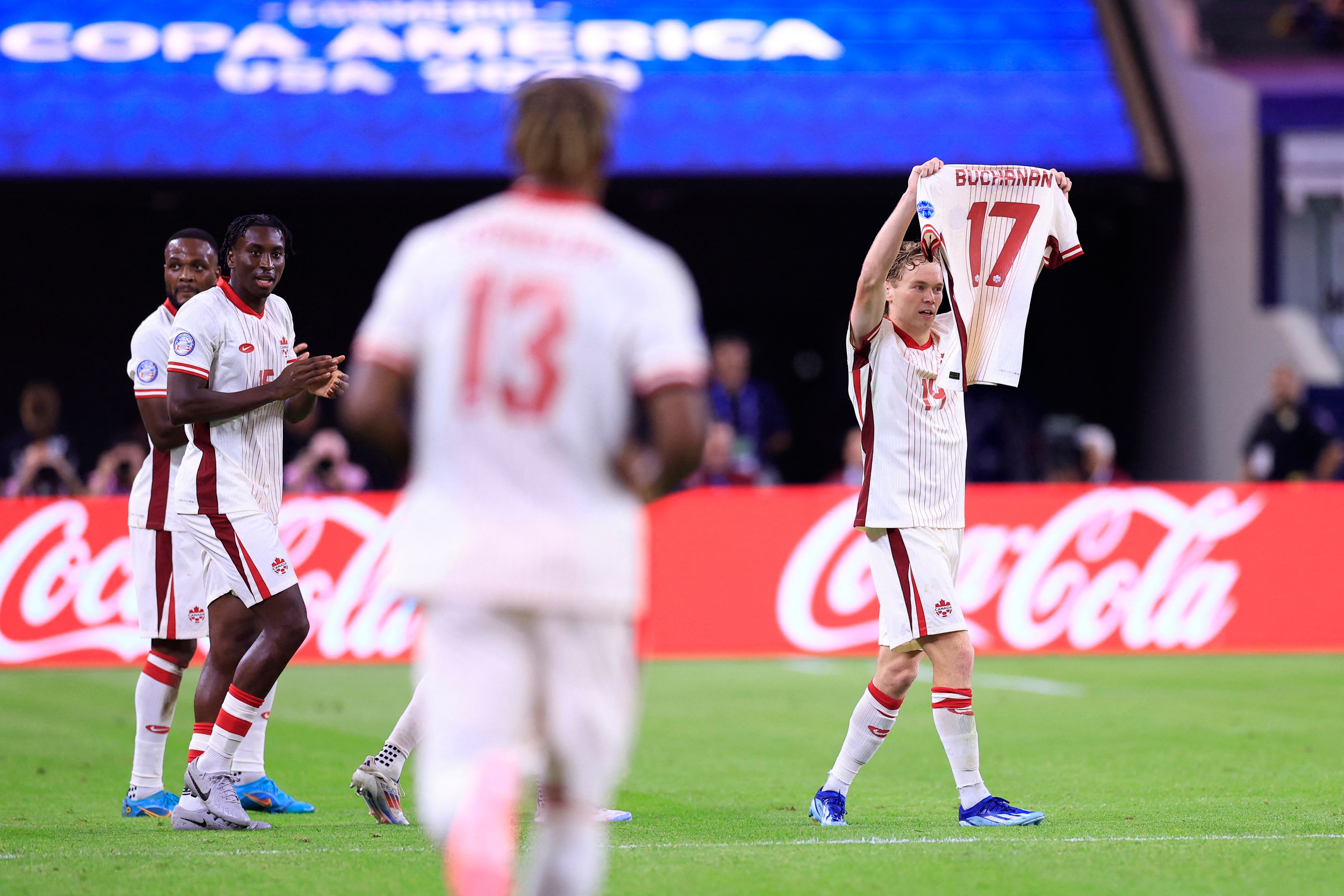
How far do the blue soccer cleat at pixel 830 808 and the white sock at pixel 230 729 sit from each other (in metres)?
2.26

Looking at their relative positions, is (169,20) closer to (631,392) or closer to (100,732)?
(100,732)

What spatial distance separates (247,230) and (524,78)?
1361cm

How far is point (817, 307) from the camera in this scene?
23.9m

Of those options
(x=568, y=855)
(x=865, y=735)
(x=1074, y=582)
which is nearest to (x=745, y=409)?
(x=1074, y=582)

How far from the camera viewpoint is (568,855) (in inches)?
140

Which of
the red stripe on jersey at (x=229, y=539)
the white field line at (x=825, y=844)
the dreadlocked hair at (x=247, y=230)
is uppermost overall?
the dreadlocked hair at (x=247, y=230)

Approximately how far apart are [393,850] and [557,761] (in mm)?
2707

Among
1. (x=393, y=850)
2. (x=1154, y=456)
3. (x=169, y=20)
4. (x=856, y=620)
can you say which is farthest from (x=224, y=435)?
(x=1154, y=456)

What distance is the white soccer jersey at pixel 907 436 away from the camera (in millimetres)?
6664

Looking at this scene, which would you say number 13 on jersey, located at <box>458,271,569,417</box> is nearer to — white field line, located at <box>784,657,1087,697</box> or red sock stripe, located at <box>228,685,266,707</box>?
red sock stripe, located at <box>228,685,266,707</box>

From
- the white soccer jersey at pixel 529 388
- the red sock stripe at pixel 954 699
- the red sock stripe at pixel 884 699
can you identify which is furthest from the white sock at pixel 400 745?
the white soccer jersey at pixel 529 388

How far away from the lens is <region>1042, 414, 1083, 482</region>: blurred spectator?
68.7 ft

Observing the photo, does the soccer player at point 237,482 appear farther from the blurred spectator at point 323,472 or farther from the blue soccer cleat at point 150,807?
the blurred spectator at point 323,472

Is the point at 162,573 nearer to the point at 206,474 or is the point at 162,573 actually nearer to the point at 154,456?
the point at 154,456
